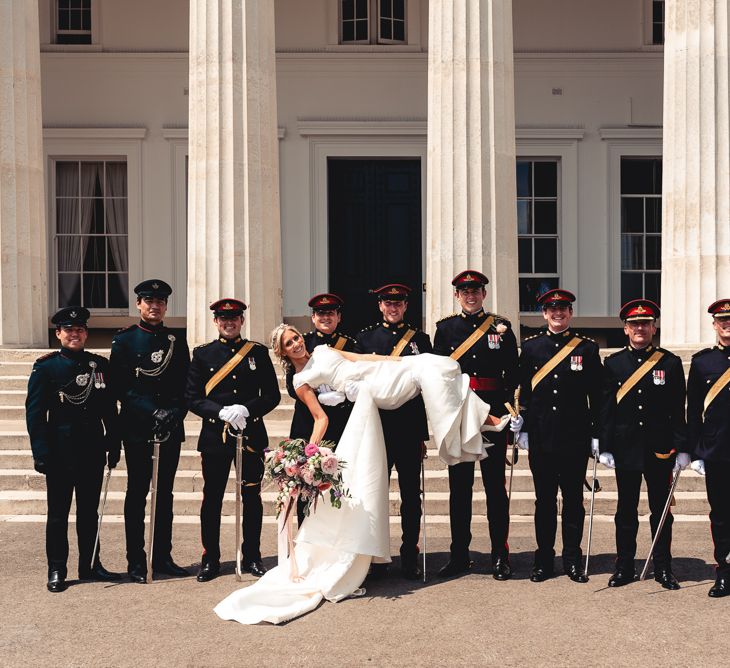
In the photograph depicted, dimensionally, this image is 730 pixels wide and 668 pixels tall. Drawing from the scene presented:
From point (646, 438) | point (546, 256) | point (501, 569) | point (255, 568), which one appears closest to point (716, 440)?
point (646, 438)

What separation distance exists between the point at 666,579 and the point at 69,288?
1290 centimetres

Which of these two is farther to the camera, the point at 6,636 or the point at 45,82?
the point at 45,82

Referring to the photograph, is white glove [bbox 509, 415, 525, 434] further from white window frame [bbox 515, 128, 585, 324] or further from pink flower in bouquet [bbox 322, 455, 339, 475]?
white window frame [bbox 515, 128, 585, 324]

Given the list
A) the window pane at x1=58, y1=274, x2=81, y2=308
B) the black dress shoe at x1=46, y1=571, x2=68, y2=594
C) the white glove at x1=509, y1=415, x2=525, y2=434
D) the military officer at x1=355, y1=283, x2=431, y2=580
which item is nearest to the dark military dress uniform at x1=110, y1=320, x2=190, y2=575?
the black dress shoe at x1=46, y1=571, x2=68, y2=594

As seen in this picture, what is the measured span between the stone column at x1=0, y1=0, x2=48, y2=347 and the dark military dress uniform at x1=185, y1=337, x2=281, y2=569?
21.1 ft

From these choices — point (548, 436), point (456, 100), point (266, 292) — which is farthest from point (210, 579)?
point (456, 100)

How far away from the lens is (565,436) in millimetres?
7445

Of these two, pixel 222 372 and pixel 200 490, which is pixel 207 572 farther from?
pixel 200 490

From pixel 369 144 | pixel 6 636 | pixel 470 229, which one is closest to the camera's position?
pixel 6 636

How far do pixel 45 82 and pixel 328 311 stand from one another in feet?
37.5

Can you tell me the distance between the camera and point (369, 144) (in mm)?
17172

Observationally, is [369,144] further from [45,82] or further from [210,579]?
[210,579]

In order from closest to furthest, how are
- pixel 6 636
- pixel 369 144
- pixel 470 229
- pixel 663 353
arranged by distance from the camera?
1. pixel 6 636
2. pixel 663 353
3. pixel 470 229
4. pixel 369 144

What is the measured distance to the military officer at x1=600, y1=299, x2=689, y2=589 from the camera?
23.8 ft
